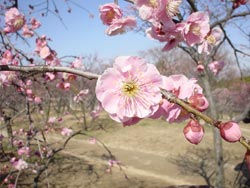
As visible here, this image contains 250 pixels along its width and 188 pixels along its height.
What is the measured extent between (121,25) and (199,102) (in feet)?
1.52

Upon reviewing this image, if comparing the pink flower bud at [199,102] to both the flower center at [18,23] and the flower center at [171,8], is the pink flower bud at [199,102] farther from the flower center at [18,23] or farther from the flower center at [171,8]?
the flower center at [18,23]

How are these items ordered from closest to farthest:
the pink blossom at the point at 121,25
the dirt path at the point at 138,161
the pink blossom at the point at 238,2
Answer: the pink blossom at the point at 121,25, the pink blossom at the point at 238,2, the dirt path at the point at 138,161

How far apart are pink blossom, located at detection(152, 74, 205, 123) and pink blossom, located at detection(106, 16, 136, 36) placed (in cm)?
32

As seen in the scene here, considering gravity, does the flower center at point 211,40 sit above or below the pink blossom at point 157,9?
below

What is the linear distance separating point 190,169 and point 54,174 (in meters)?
3.55

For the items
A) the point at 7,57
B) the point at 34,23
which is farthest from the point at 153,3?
the point at 34,23

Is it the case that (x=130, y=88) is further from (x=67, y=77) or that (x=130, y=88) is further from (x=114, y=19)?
(x=67, y=77)

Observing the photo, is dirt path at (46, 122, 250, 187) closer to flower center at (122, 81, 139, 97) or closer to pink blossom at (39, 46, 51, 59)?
pink blossom at (39, 46, 51, 59)

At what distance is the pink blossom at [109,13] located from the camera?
3.91ft

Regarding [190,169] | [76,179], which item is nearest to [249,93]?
[190,169]

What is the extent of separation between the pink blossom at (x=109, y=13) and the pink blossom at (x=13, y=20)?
6.18 ft

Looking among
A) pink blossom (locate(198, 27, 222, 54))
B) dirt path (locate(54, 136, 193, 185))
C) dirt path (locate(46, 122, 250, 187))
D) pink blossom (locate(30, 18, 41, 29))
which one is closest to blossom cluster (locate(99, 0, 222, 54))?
pink blossom (locate(198, 27, 222, 54))

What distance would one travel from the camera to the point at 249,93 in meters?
15.5

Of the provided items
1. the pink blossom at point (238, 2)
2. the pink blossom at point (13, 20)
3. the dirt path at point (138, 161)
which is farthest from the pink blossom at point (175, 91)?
the dirt path at point (138, 161)
